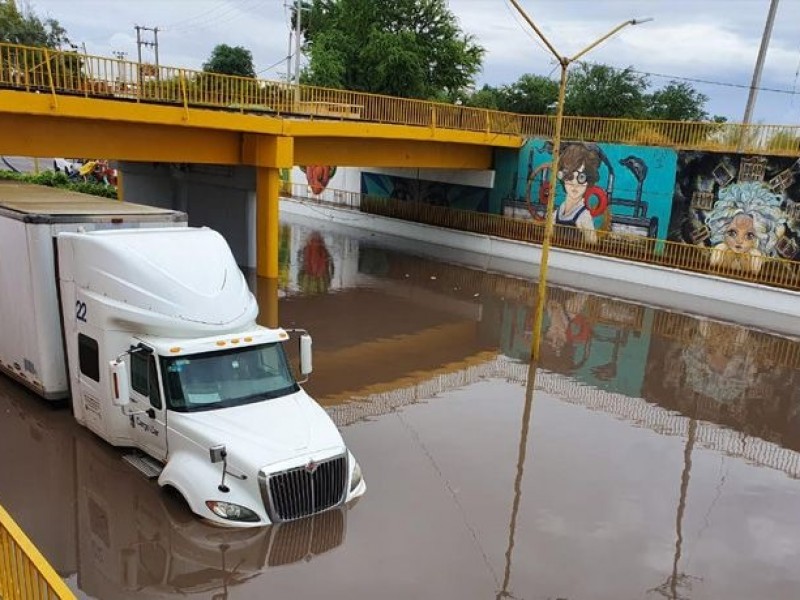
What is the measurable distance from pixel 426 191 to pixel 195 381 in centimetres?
2820

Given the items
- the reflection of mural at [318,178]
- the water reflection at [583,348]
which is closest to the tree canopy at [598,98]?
the reflection of mural at [318,178]

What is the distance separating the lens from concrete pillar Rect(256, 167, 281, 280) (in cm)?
2205

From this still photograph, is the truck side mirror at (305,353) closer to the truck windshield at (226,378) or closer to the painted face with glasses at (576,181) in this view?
the truck windshield at (226,378)

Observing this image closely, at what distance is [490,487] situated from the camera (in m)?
9.64

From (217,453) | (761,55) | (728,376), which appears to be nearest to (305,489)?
(217,453)

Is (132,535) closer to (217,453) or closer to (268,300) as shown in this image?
(217,453)

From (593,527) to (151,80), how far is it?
51.2 ft

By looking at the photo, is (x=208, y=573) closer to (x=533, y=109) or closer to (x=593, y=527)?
(x=593, y=527)

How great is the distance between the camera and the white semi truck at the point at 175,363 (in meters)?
7.76

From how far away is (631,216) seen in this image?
89.0 feet

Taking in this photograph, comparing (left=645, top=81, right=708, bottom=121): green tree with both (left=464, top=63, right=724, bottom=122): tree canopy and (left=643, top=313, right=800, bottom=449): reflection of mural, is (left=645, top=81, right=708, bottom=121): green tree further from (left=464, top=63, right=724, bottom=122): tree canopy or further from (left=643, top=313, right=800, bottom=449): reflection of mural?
(left=643, top=313, right=800, bottom=449): reflection of mural

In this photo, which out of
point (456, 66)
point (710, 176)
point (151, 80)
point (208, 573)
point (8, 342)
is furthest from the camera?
point (456, 66)

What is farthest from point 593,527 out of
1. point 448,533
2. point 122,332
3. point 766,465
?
point 122,332

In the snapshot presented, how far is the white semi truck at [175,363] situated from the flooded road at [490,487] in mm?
535
